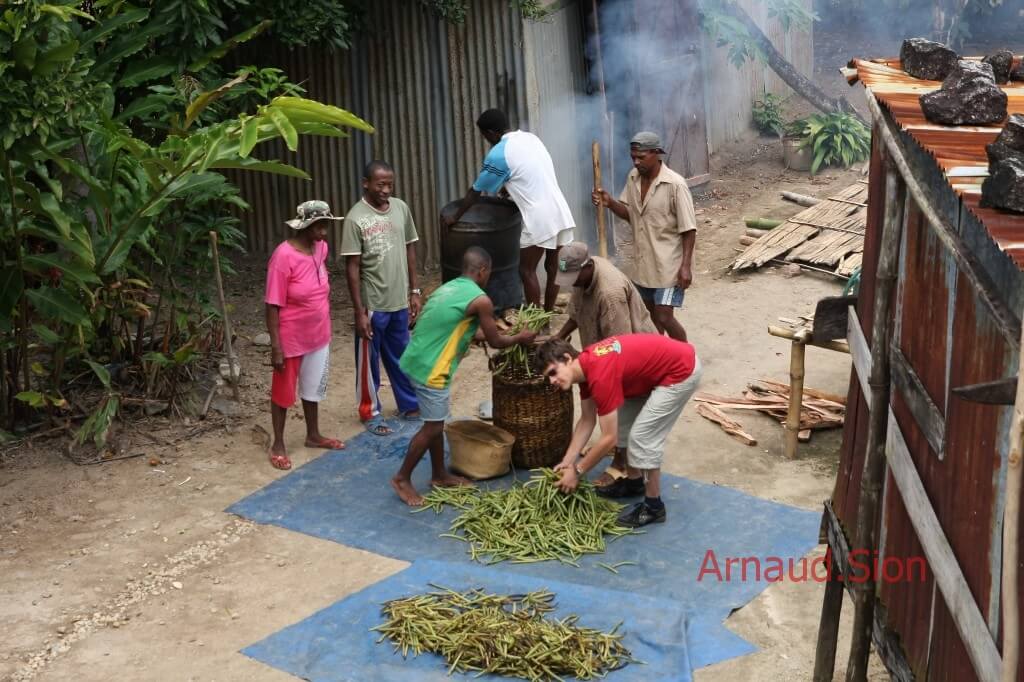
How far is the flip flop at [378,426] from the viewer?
8703 mm

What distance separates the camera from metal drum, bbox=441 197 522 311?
1041 centimetres

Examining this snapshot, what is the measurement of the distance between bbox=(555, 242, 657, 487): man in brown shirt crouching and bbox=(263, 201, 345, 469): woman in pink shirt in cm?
171

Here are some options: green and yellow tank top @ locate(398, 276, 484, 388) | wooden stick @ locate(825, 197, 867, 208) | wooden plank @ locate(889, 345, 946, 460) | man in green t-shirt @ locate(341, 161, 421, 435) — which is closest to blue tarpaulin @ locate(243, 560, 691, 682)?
green and yellow tank top @ locate(398, 276, 484, 388)

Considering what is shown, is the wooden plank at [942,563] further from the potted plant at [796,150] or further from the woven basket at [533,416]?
the potted plant at [796,150]

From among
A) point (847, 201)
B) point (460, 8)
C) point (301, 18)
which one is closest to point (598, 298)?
point (301, 18)

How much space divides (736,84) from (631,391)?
10591 mm

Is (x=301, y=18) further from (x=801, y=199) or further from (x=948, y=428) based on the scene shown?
(x=948, y=428)

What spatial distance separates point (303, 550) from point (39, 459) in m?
2.41

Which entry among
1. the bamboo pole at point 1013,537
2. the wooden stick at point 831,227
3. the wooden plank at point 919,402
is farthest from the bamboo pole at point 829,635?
the wooden stick at point 831,227

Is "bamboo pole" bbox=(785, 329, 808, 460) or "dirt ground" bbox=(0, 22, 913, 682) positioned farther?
"bamboo pole" bbox=(785, 329, 808, 460)

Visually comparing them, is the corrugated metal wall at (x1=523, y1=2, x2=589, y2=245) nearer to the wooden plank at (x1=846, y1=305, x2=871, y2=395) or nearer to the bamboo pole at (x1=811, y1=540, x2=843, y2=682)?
the wooden plank at (x1=846, y1=305, x2=871, y2=395)

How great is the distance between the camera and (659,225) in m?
8.82

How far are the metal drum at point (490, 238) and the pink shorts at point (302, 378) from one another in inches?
95.8
